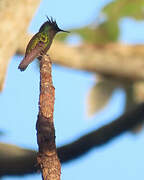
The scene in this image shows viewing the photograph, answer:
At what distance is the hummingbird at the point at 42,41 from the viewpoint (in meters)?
3.37

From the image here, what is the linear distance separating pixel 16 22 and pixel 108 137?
1.45 m

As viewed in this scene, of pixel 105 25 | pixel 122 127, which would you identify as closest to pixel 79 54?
pixel 105 25

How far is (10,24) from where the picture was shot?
209 inches

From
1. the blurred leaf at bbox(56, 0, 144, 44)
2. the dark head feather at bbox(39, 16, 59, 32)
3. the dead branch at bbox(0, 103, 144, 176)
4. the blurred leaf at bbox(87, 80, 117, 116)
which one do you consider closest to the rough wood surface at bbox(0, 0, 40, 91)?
the dead branch at bbox(0, 103, 144, 176)

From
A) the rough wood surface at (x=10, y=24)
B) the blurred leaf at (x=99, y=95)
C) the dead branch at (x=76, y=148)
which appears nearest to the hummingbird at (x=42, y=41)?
the rough wood surface at (x=10, y=24)

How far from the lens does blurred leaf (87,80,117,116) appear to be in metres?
11.4

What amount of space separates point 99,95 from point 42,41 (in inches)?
317

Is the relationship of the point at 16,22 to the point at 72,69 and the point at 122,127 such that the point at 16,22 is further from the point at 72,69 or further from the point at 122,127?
the point at 72,69

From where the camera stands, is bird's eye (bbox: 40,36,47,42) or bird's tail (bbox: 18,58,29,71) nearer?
bird's tail (bbox: 18,58,29,71)

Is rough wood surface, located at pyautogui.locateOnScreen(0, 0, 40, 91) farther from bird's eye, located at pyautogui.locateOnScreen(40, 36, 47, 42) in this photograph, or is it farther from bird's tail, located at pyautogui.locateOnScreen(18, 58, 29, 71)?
bird's tail, located at pyautogui.locateOnScreen(18, 58, 29, 71)

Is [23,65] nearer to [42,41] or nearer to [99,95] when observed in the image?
[42,41]

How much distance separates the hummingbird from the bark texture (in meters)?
0.45

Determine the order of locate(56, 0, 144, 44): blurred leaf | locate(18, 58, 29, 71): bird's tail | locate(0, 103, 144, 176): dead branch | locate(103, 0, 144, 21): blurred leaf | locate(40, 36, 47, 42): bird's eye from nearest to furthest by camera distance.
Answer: locate(18, 58, 29, 71): bird's tail, locate(40, 36, 47, 42): bird's eye, locate(0, 103, 144, 176): dead branch, locate(103, 0, 144, 21): blurred leaf, locate(56, 0, 144, 44): blurred leaf

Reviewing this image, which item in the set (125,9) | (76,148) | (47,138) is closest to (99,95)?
(125,9)
